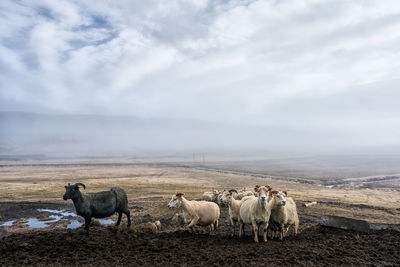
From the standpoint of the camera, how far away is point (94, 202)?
1216 cm

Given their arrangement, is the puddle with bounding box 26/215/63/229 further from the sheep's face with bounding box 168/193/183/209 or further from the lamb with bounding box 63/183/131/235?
the sheep's face with bounding box 168/193/183/209

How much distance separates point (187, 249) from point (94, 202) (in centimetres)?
503

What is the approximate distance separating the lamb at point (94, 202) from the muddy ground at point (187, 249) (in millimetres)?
777

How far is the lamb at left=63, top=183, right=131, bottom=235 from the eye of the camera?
1173 cm

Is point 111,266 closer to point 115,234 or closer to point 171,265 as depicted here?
point 171,265

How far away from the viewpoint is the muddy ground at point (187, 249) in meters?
8.80

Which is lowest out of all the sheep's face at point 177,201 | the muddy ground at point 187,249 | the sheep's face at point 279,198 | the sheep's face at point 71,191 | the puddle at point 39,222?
the puddle at point 39,222

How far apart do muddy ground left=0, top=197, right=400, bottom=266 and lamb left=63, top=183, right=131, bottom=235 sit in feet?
2.55

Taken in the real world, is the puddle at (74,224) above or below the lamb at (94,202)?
below

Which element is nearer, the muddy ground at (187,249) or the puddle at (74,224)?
the muddy ground at (187,249)

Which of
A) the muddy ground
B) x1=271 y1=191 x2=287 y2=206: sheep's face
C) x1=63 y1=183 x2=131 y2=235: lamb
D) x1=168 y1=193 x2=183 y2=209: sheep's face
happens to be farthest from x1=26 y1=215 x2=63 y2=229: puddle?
x1=271 y1=191 x2=287 y2=206: sheep's face

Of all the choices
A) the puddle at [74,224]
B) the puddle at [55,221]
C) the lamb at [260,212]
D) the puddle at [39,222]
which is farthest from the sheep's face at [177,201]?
the puddle at [39,222]

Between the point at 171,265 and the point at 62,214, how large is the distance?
17.0 m

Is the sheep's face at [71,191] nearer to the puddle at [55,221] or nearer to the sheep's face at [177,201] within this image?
the sheep's face at [177,201]
